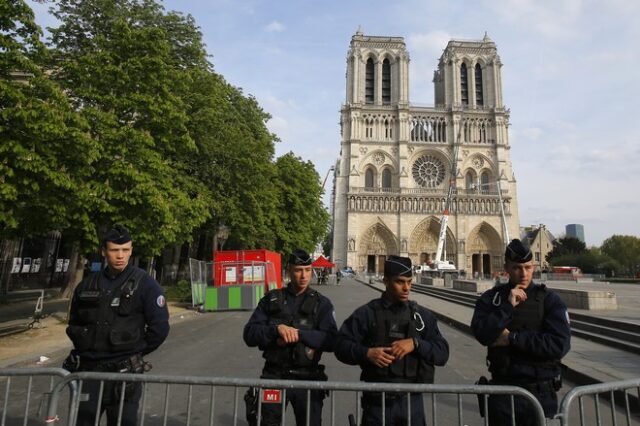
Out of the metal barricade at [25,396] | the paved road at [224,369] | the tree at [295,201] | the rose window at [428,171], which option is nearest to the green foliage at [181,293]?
the paved road at [224,369]

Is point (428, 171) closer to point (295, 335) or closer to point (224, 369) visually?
point (224, 369)

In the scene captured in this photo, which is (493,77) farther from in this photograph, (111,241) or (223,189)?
(111,241)

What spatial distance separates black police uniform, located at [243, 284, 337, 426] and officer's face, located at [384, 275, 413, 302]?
25.6 inches

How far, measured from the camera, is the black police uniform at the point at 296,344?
3.12m

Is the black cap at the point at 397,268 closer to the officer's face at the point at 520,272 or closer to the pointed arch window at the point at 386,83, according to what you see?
the officer's face at the point at 520,272

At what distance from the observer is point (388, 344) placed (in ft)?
9.63

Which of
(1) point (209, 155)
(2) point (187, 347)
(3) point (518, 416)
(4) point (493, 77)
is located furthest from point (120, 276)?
(4) point (493, 77)

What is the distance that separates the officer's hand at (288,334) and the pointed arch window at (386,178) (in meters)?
53.9

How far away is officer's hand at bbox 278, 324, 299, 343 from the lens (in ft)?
10.1

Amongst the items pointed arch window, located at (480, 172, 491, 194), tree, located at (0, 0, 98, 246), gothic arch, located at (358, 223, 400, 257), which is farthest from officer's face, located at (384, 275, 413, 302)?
pointed arch window, located at (480, 172, 491, 194)

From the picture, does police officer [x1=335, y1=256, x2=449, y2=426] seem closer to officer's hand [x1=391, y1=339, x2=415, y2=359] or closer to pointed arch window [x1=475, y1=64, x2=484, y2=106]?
officer's hand [x1=391, y1=339, x2=415, y2=359]

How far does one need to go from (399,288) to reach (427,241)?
54.0 m

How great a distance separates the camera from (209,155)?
18.1m

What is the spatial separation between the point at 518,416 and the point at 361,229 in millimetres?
50958
